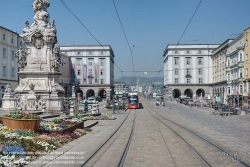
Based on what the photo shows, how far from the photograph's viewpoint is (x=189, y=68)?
118438mm

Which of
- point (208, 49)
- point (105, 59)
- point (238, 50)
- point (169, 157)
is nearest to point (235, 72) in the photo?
point (238, 50)

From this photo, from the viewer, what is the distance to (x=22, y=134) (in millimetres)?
13492

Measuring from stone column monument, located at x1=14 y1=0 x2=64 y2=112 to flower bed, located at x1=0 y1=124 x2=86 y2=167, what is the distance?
1570 centimetres

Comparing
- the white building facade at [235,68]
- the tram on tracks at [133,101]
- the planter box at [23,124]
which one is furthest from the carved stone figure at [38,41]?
the white building facade at [235,68]

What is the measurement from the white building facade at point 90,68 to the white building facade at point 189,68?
21.4 m

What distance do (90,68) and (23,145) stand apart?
108 meters

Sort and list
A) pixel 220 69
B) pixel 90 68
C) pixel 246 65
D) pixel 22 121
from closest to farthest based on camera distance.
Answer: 1. pixel 22 121
2. pixel 246 65
3. pixel 220 69
4. pixel 90 68

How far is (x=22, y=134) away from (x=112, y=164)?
15.9ft

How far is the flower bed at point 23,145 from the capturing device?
990cm

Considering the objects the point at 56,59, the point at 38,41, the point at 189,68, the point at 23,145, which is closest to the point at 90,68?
the point at 189,68

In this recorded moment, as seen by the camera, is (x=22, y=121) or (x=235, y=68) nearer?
(x=22, y=121)

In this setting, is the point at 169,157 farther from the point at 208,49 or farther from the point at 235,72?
the point at 208,49

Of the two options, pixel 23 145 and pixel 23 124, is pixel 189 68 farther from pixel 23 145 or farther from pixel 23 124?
pixel 23 145

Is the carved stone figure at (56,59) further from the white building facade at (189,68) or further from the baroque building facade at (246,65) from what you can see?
the white building facade at (189,68)
